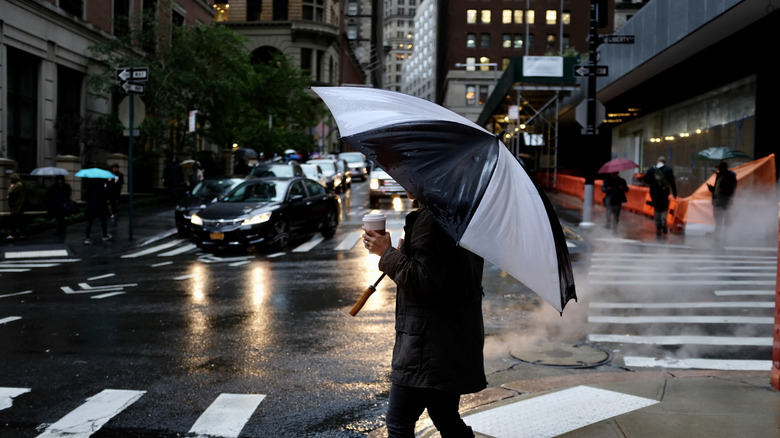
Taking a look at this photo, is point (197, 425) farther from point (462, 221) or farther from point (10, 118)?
point (10, 118)

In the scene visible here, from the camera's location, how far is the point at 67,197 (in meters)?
18.2

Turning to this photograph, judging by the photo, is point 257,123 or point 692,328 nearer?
point 692,328

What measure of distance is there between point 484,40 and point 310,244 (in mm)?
76215

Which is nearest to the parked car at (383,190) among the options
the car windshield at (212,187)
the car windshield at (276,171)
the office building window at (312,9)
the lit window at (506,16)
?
the car windshield at (276,171)

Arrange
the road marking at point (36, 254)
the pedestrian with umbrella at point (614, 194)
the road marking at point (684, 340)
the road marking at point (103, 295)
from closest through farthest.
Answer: the road marking at point (684, 340), the road marking at point (103, 295), the road marking at point (36, 254), the pedestrian with umbrella at point (614, 194)

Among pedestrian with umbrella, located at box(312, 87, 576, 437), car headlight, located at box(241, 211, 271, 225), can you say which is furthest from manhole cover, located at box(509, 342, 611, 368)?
car headlight, located at box(241, 211, 271, 225)

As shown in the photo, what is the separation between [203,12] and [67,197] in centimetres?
2357

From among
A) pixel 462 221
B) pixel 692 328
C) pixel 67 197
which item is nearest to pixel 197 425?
pixel 462 221

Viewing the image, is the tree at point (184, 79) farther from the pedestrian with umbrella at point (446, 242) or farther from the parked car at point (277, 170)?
the pedestrian with umbrella at point (446, 242)

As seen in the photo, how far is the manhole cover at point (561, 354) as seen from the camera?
6.57 metres

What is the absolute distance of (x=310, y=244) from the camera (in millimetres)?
16797

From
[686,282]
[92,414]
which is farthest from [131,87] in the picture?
[92,414]

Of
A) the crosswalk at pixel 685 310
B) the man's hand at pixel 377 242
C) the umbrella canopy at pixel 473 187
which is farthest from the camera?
the crosswalk at pixel 685 310

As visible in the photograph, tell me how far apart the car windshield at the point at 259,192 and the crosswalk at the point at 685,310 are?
740cm
